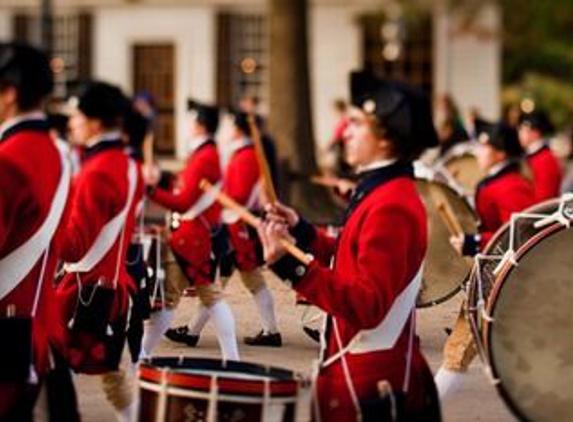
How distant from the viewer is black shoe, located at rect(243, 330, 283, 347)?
34.4ft

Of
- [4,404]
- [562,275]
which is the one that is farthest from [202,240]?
[4,404]

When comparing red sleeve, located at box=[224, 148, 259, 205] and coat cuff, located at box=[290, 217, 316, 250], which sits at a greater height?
coat cuff, located at box=[290, 217, 316, 250]

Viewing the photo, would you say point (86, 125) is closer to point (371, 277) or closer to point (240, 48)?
point (371, 277)

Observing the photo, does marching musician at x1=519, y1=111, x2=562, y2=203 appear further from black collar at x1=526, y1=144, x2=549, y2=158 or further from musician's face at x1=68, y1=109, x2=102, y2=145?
musician's face at x1=68, y1=109, x2=102, y2=145

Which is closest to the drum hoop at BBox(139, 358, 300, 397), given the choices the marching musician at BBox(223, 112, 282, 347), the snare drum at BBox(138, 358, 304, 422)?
the snare drum at BBox(138, 358, 304, 422)

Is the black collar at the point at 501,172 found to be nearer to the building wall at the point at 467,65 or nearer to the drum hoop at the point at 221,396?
the drum hoop at the point at 221,396

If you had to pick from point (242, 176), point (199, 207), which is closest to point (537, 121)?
point (242, 176)

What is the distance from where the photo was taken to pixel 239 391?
214 inches

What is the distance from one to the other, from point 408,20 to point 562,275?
2415cm

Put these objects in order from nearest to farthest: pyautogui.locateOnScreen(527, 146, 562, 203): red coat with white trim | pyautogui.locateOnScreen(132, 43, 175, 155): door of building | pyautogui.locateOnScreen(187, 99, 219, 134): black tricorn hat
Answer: pyautogui.locateOnScreen(187, 99, 219, 134): black tricorn hat < pyautogui.locateOnScreen(527, 146, 562, 203): red coat with white trim < pyautogui.locateOnScreen(132, 43, 175, 155): door of building

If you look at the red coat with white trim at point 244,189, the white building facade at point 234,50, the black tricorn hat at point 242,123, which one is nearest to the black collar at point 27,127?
the red coat with white trim at point 244,189

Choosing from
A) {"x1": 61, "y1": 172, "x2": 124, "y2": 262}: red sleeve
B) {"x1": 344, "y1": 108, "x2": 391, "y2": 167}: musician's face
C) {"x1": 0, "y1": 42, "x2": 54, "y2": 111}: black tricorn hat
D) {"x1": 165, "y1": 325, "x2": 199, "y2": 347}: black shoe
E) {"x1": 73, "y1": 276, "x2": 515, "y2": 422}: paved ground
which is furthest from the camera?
{"x1": 165, "y1": 325, "x2": 199, "y2": 347}: black shoe

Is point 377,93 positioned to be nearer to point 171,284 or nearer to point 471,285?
point 471,285

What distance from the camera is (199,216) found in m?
10.9
